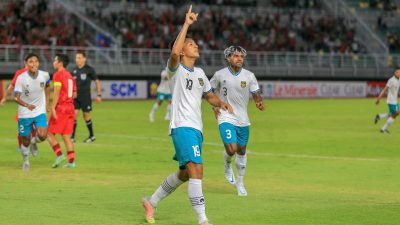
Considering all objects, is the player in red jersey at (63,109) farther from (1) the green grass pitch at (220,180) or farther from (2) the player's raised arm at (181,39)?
(2) the player's raised arm at (181,39)

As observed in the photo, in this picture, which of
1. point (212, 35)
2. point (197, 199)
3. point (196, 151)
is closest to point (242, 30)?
point (212, 35)

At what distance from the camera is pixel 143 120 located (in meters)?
36.4

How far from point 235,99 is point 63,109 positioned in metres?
4.60

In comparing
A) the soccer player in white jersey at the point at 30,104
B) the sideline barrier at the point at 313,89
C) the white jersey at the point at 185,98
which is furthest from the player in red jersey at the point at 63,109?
the sideline barrier at the point at 313,89

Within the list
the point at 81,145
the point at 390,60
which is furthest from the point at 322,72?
the point at 81,145

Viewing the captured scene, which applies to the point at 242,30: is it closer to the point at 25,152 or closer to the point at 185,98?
the point at 25,152

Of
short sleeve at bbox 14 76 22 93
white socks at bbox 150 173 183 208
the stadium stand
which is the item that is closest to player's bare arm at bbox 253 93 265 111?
white socks at bbox 150 173 183 208

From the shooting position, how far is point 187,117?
11156mm

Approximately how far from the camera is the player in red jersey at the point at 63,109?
735 inches

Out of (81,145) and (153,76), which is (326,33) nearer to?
(153,76)

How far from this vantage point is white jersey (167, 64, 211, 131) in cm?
1116

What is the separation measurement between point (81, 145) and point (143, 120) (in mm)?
11742

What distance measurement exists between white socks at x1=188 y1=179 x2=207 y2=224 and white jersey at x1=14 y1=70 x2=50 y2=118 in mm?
8505

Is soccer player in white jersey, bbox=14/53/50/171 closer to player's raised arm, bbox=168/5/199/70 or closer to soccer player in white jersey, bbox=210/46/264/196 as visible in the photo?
A: soccer player in white jersey, bbox=210/46/264/196
